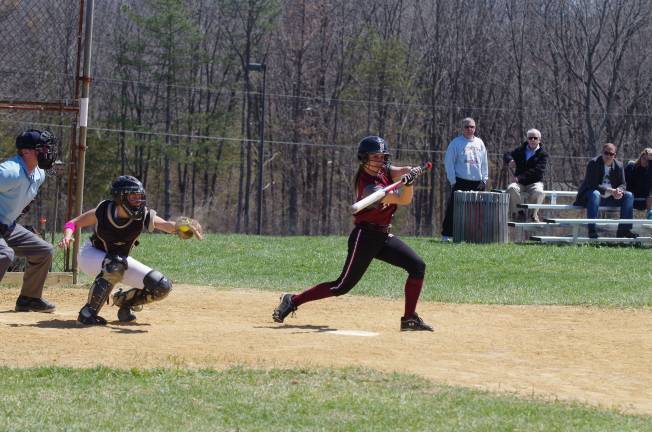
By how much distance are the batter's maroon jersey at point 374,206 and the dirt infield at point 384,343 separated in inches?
41.7

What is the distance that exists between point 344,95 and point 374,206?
4169cm

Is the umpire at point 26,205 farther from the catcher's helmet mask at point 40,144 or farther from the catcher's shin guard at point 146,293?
the catcher's shin guard at point 146,293

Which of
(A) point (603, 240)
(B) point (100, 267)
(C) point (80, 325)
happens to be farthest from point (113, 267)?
(A) point (603, 240)

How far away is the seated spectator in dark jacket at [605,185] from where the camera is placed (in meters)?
18.3

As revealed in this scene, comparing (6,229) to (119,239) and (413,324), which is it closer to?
(119,239)

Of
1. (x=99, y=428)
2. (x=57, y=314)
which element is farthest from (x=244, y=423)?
(x=57, y=314)

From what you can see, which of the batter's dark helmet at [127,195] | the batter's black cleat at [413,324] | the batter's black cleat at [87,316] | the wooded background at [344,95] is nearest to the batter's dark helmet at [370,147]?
the batter's black cleat at [413,324]

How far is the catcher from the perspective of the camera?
9562mm

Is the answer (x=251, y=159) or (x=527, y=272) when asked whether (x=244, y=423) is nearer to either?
(x=527, y=272)

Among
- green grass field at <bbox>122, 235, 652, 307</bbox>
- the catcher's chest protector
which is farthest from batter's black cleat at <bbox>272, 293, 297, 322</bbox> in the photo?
green grass field at <bbox>122, 235, 652, 307</bbox>

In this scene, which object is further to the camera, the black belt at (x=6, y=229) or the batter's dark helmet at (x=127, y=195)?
the black belt at (x=6, y=229)

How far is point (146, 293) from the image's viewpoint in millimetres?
9953

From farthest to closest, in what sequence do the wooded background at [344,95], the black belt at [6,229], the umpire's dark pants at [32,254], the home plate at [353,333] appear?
1. the wooded background at [344,95]
2. the umpire's dark pants at [32,254]
3. the black belt at [6,229]
4. the home plate at [353,333]

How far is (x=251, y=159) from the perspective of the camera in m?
50.7
